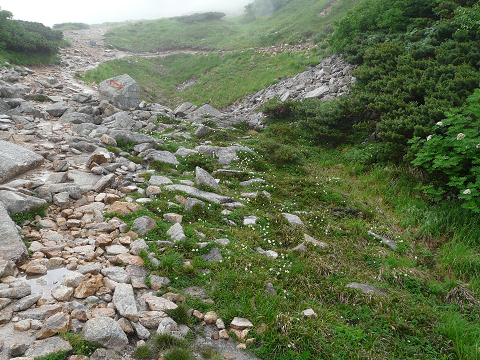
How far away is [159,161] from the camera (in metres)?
9.76

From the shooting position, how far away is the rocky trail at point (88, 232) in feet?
11.7

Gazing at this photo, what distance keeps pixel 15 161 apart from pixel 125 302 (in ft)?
17.5

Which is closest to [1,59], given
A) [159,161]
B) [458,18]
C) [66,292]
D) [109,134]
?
[109,134]

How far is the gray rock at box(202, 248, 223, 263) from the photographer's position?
546 cm

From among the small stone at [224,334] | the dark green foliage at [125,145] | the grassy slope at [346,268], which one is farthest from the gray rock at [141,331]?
the dark green foliage at [125,145]

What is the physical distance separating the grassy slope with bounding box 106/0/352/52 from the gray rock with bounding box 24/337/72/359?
2769cm

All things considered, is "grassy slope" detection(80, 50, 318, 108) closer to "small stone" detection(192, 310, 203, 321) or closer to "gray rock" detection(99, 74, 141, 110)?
"gray rock" detection(99, 74, 141, 110)

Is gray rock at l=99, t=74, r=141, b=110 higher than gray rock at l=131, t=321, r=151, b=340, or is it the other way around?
gray rock at l=99, t=74, r=141, b=110

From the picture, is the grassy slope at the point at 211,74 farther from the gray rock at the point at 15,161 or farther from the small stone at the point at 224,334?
the small stone at the point at 224,334

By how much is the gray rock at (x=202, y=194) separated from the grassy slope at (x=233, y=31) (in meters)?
22.7

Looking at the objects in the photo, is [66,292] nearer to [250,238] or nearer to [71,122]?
[250,238]

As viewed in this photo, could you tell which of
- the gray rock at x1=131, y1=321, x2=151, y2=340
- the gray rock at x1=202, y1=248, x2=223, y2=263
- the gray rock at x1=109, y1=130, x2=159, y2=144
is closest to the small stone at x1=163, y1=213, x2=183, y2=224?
the gray rock at x1=202, y1=248, x2=223, y2=263

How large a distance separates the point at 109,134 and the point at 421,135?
10819mm

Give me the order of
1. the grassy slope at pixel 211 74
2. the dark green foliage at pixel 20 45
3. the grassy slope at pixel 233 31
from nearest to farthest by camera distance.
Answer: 1. the dark green foliage at pixel 20 45
2. the grassy slope at pixel 211 74
3. the grassy slope at pixel 233 31
